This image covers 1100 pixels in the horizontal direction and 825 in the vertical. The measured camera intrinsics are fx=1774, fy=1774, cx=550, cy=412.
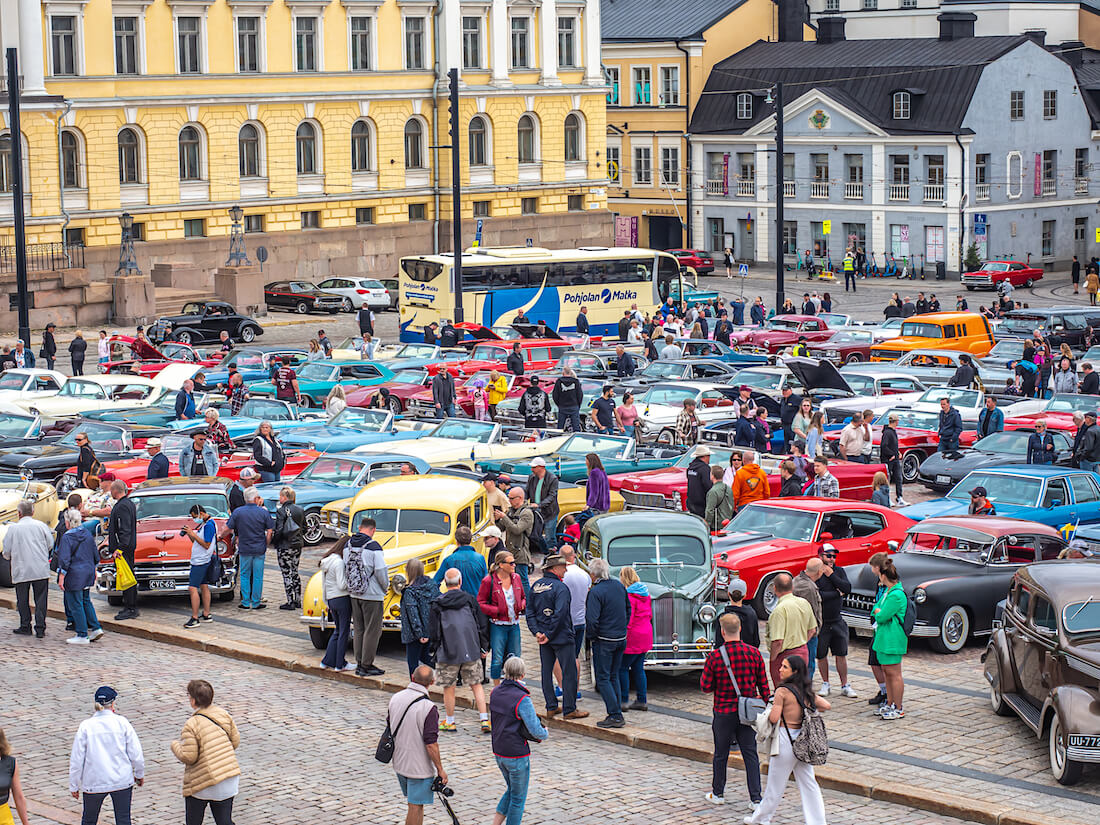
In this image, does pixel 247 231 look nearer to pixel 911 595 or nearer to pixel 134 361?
pixel 134 361

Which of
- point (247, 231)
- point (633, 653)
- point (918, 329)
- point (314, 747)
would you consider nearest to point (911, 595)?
point (633, 653)

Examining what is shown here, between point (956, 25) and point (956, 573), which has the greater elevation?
point (956, 25)

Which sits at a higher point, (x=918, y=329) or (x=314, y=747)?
(x=918, y=329)

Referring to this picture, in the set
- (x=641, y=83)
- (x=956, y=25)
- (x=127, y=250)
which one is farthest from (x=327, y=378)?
(x=956, y=25)

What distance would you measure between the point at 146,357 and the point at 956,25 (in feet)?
171

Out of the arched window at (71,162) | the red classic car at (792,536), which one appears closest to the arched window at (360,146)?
the arched window at (71,162)

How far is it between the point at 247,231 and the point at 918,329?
→ 109ft

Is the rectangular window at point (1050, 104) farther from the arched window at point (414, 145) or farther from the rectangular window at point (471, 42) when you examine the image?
the arched window at point (414, 145)

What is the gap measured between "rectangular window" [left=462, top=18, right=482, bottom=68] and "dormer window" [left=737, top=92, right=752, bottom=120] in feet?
47.5

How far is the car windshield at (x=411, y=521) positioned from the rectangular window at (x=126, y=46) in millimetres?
48671

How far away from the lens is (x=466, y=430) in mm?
28859

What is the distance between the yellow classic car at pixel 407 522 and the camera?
1917 centimetres

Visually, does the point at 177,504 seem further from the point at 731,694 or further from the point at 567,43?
the point at 567,43

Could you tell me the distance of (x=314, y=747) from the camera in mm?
16016
